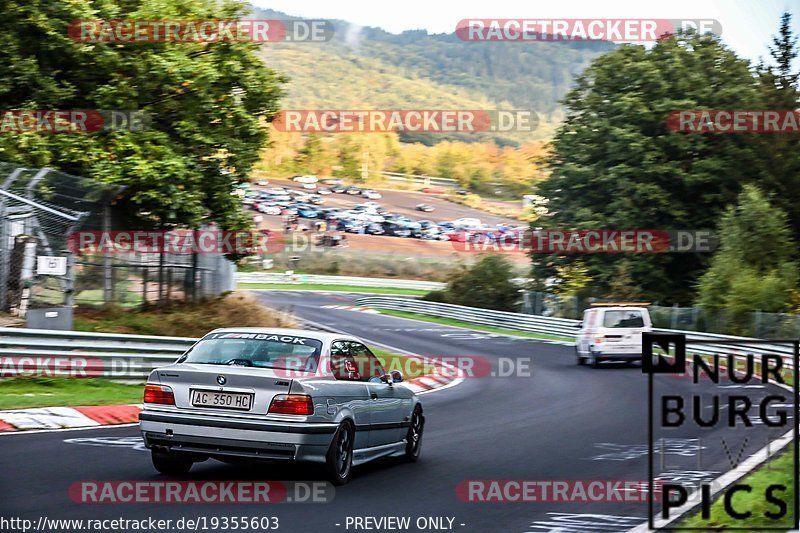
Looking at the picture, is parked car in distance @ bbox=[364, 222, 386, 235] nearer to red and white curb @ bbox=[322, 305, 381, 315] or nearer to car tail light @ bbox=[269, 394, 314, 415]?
red and white curb @ bbox=[322, 305, 381, 315]

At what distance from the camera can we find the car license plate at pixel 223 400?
29.7 ft

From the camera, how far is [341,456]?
377 inches

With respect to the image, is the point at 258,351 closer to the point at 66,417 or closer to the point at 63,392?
the point at 66,417

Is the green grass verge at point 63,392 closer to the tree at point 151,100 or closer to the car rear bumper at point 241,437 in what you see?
the car rear bumper at point 241,437

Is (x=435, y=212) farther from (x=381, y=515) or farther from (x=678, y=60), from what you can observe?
(x=381, y=515)

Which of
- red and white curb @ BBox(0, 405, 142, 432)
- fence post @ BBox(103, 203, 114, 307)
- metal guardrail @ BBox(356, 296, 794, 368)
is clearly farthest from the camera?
metal guardrail @ BBox(356, 296, 794, 368)

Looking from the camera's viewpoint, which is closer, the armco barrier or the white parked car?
the armco barrier

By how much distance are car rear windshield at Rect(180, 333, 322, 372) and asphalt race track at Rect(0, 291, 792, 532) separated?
1050mm

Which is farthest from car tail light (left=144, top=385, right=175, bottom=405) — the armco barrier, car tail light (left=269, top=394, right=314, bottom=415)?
the armco barrier

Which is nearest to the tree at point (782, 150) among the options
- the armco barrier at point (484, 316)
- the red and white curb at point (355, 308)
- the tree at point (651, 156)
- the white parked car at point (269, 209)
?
the tree at point (651, 156)

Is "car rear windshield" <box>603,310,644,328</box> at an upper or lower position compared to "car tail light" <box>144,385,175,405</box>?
lower

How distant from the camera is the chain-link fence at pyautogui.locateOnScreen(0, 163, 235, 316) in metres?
17.7

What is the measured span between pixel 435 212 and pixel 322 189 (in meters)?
14.3

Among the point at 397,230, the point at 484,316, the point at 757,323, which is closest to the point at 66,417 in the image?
the point at 757,323
